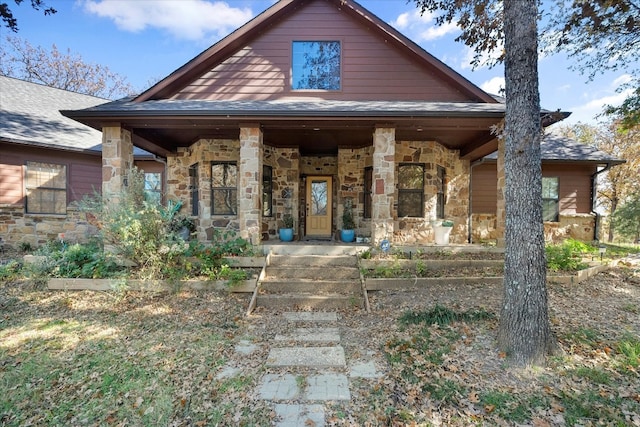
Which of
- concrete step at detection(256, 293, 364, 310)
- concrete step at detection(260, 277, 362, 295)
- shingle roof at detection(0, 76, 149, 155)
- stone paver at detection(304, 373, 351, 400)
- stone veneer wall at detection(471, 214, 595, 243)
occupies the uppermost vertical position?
shingle roof at detection(0, 76, 149, 155)

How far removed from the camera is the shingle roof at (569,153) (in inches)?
370

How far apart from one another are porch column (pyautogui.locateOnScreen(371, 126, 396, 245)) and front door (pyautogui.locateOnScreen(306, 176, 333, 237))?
3.04 m

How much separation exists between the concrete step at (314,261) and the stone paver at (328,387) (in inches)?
113

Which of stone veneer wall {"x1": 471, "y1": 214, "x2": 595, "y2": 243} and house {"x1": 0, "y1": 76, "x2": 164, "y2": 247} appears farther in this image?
stone veneer wall {"x1": 471, "y1": 214, "x2": 595, "y2": 243}

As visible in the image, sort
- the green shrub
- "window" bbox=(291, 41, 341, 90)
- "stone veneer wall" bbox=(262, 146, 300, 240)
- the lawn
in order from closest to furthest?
the lawn < the green shrub < "window" bbox=(291, 41, 341, 90) < "stone veneer wall" bbox=(262, 146, 300, 240)

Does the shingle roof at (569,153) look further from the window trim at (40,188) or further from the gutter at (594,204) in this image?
the window trim at (40,188)

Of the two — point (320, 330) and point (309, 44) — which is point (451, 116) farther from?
point (320, 330)

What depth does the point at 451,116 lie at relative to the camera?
5.83 m

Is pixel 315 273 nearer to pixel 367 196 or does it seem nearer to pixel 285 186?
pixel 367 196

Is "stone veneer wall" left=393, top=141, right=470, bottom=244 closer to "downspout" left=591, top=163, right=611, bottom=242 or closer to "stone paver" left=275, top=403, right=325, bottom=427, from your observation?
"stone paver" left=275, top=403, right=325, bottom=427

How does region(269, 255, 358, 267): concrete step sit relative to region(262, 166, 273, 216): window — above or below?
below

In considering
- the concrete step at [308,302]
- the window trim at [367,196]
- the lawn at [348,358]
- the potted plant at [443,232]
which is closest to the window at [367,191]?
the window trim at [367,196]

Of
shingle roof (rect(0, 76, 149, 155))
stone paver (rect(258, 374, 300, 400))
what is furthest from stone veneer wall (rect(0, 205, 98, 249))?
stone paver (rect(258, 374, 300, 400))

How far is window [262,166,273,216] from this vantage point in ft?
26.9
